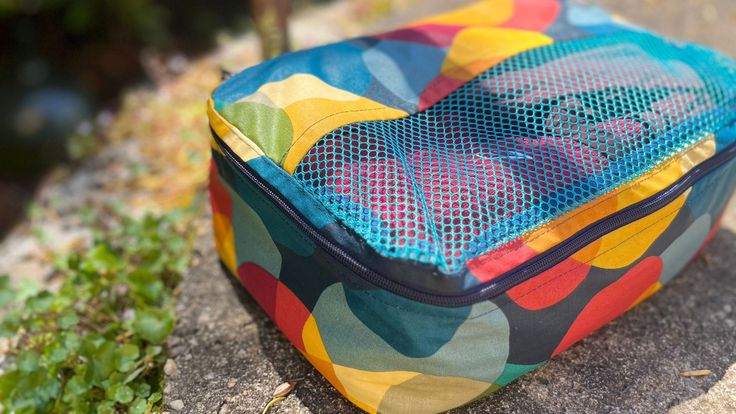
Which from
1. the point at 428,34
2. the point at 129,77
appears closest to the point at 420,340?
the point at 428,34

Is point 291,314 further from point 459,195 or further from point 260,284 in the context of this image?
point 459,195

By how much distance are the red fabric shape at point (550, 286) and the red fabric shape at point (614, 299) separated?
0.10m

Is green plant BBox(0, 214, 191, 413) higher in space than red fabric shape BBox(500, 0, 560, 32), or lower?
lower

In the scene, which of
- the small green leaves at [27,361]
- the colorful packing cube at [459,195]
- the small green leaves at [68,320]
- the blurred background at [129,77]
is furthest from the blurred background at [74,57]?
the colorful packing cube at [459,195]

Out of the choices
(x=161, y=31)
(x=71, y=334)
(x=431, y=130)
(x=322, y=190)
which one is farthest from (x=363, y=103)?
(x=161, y=31)

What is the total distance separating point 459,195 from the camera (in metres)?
1.13

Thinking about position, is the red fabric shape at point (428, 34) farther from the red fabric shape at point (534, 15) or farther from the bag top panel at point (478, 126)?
the red fabric shape at point (534, 15)

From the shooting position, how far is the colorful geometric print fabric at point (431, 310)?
111 centimetres

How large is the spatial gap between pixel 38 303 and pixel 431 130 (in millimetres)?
1108

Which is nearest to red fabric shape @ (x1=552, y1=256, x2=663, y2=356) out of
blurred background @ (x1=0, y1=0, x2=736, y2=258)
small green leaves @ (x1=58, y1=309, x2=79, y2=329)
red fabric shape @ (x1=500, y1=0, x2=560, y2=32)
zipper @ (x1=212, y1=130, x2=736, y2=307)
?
zipper @ (x1=212, y1=130, x2=736, y2=307)

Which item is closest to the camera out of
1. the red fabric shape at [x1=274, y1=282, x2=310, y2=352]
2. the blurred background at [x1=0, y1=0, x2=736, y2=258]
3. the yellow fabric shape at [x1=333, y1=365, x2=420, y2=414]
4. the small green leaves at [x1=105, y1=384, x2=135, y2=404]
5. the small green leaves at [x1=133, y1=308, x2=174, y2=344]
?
the yellow fabric shape at [x1=333, y1=365, x2=420, y2=414]

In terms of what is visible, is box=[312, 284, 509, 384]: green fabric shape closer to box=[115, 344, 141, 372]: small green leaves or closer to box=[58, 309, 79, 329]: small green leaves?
box=[115, 344, 141, 372]: small green leaves

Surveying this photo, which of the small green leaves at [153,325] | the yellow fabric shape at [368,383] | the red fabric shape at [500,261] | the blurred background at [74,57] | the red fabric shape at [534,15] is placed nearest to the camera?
the red fabric shape at [500,261]

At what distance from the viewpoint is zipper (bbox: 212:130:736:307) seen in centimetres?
107
